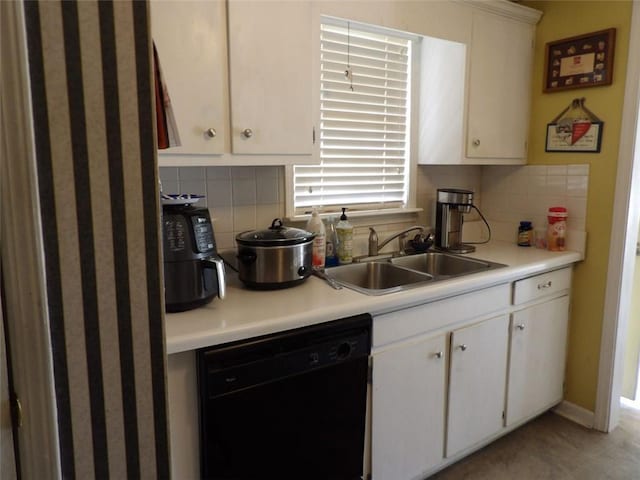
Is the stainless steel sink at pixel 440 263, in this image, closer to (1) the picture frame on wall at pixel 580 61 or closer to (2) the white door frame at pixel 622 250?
(2) the white door frame at pixel 622 250

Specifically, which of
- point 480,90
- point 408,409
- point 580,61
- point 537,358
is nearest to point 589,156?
point 580,61

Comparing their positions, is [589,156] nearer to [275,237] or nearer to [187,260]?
[275,237]

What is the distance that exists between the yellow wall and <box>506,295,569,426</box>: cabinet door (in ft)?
0.29

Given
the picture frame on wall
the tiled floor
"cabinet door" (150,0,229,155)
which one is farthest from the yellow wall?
"cabinet door" (150,0,229,155)

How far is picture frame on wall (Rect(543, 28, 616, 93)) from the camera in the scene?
2.19 meters

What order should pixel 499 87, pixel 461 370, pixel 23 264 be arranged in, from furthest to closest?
pixel 499 87, pixel 461 370, pixel 23 264

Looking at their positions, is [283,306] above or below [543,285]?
above

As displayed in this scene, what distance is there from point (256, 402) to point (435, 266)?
4.40 feet

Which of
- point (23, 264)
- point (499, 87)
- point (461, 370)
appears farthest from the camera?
point (499, 87)

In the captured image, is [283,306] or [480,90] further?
[480,90]

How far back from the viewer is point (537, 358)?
226cm

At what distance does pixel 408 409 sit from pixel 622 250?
4.50ft

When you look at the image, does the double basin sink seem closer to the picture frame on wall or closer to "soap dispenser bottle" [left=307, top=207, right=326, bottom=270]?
"soap dispenser bottle" [left=307, top=207, right=326, bottom=270]

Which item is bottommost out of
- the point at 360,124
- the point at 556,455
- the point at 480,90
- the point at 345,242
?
the point at 556,455
